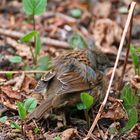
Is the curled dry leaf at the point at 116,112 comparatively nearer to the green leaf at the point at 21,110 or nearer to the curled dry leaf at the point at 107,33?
the green leaf at the point at 21,110

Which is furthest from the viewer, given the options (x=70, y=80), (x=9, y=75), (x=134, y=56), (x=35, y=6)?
(x=9, y=75)

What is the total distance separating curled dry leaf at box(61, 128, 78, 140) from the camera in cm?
434

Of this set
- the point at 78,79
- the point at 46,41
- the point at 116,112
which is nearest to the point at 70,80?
the point at 78,79

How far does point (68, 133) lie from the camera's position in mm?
4391

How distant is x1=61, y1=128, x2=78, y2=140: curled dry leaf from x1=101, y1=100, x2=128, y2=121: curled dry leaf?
0.43m

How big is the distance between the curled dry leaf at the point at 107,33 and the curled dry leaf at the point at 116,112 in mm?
1533

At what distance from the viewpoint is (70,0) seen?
7.45 m

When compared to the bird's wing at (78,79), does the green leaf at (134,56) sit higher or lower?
higher

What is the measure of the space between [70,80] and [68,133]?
547 millimetres

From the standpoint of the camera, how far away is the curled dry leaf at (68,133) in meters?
4.34

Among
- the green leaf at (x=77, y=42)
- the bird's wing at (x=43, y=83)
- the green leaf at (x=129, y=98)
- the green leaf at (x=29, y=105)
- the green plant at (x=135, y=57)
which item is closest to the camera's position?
the green leaf at (x=29, y=105)

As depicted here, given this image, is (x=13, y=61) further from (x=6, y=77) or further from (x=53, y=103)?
(x=53, y=103)

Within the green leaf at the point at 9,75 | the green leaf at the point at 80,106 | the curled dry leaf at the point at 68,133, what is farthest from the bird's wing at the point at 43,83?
the green leaf at the point at 9,75

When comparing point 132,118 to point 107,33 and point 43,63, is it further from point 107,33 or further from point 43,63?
point 107,33
